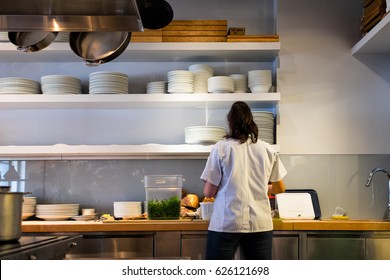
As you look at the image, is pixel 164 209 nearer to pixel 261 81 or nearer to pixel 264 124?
pixel 264 124

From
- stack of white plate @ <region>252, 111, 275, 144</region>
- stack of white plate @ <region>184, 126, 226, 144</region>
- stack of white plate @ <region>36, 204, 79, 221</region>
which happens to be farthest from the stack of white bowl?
stack of white plate @ <region>36, 204, 79, 221</region>

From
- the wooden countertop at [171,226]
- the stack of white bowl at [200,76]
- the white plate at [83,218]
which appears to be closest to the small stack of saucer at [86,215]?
the white plate at [83,218]

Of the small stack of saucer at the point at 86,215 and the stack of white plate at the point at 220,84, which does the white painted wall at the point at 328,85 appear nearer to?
the stack of white plate at the point at 220,84

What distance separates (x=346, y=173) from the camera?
4082mm

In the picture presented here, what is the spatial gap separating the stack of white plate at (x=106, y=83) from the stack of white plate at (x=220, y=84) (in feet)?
2.01

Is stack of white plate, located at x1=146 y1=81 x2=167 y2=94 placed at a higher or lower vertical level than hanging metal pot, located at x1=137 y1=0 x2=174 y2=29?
lower

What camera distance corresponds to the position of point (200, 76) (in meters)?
3.99

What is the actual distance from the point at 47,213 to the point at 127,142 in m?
0.76

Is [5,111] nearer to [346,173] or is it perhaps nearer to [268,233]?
[268,233]

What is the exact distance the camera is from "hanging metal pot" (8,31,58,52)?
9.53ft

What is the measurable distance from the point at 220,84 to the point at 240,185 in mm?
1050

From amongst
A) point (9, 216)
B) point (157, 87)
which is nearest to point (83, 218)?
point (157, 87)

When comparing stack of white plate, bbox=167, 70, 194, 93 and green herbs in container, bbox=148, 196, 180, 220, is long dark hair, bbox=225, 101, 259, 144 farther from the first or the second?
stack of white plate, bbox=167, 70, 194, 93

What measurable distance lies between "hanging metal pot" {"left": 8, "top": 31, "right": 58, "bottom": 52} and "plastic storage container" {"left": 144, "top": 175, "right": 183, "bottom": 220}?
1.12 meters
